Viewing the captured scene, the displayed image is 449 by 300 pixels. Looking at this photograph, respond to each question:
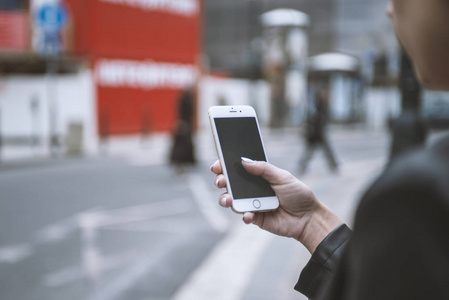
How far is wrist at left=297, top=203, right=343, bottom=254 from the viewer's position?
1.62 m

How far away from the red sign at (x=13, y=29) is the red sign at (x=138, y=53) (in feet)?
7.45

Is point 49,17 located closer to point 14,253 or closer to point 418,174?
point 14,253

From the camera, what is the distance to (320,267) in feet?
4.66

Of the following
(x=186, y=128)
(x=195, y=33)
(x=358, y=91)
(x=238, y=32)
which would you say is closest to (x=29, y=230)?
(x=186, y=128)

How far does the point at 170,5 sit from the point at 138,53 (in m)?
3.21

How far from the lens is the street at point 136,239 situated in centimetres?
502

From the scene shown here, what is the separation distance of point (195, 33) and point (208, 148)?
32.0 feet

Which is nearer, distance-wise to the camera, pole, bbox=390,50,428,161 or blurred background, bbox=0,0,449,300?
pole, bbox=390,50,428,161

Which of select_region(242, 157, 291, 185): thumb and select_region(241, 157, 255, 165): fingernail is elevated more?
select_region(241, 157, 255, 165): fingernail

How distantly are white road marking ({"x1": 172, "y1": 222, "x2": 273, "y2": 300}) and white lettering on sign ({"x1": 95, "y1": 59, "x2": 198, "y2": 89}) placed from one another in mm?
16750

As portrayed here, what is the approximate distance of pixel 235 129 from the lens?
175 centimetres

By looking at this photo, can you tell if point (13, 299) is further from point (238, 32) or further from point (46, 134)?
point (238, 32)

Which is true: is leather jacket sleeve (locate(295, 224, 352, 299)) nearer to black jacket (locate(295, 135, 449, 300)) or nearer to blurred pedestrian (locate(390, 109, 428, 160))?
black jacket (locate(295, 135, 449, 300))

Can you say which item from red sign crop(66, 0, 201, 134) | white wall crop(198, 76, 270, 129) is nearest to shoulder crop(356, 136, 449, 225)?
red sign crop(66, 0, 201, 134)
